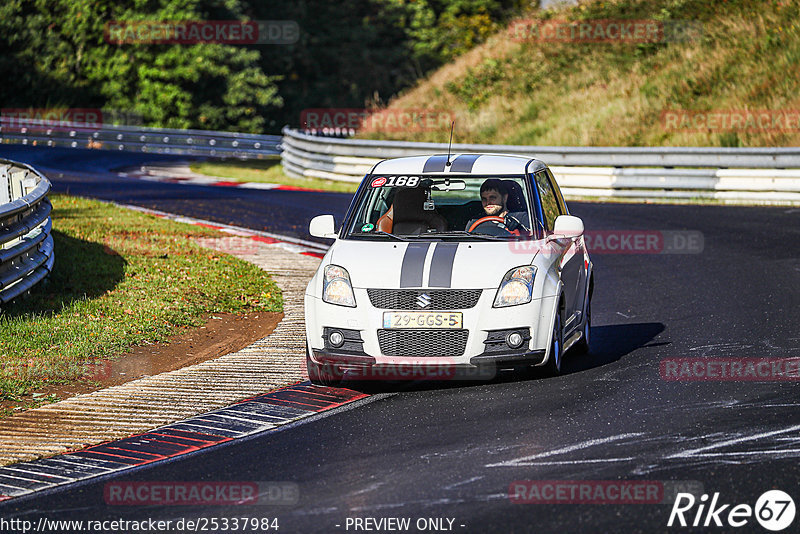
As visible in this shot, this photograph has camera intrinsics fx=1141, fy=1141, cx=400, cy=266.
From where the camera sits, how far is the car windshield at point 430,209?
9.20m

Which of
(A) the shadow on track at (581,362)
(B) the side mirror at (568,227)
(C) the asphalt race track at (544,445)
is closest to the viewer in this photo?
(C) the asphalt race track at (544,445)

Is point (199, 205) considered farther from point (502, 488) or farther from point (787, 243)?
point (502, 488)

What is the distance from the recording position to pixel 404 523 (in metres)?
5.64

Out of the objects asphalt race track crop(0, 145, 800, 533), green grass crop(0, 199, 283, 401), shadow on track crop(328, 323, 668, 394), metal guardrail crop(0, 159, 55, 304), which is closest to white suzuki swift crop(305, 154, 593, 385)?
shadow on track crop(328, 323, 668, 394)

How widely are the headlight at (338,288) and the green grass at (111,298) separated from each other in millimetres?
2346

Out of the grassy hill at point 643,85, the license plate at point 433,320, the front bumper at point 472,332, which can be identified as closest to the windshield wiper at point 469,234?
the front bumper at point 472,332

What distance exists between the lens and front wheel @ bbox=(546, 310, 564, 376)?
8539 mm

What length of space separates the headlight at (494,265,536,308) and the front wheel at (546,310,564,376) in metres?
0.34

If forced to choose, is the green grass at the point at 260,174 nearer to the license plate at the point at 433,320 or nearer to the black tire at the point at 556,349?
the black tire at the point at 556,349

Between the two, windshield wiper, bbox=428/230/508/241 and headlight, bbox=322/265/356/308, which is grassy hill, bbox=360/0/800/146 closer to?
windshield wiper, bbox=428/230/508/241

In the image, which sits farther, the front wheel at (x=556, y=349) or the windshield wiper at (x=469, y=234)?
the windshield wiper at (x=469, y=234)

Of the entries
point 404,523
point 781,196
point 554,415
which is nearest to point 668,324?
point 554,415

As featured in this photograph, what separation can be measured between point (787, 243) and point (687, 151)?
7.03 m

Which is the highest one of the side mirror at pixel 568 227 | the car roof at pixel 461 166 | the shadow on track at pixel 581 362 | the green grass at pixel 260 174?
the car roof at pixel 461 166
